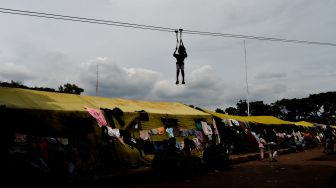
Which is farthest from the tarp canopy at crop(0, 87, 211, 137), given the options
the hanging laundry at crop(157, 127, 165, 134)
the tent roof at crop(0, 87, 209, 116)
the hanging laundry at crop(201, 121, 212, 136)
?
the hanging laundry at crop(201, 121, 212, 136)

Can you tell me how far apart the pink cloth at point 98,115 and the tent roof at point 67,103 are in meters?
0.33

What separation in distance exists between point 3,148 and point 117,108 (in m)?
6.01

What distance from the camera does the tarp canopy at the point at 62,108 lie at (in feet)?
37.4

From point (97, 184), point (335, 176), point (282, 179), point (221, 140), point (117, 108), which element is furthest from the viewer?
point (221, 140)

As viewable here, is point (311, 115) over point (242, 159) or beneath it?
over

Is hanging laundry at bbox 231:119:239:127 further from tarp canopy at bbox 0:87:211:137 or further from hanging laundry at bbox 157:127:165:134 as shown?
hanging laundry at bbox 157:127:165:134

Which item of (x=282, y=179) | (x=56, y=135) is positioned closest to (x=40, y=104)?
(x=56, y=135)

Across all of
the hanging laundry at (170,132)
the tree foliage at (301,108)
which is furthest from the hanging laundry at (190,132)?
the tree foliage at (301,108)

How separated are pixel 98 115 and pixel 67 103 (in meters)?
1.33

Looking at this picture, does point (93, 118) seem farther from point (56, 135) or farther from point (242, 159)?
point (242, 159)

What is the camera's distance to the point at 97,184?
10922 millimetres

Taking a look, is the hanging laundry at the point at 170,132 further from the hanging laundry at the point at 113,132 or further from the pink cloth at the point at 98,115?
the pink cloth at the point at 98,115

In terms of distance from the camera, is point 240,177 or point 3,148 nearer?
point 3,148

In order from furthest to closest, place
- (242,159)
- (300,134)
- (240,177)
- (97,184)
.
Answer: (300,134), (242,159), (240,177), (97,184)
